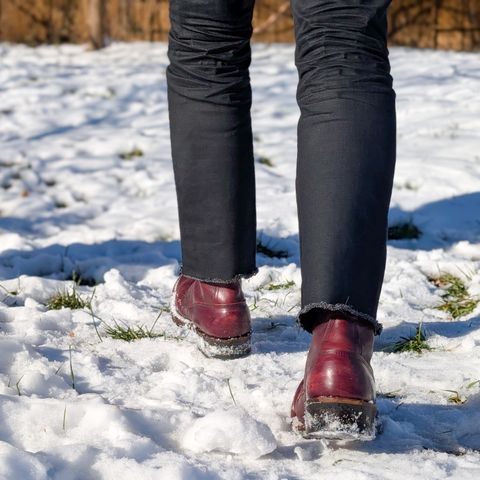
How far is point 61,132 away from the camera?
18.6 feet

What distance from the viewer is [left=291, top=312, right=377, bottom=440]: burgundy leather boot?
1538mm

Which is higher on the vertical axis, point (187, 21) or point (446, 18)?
point (187, 21)

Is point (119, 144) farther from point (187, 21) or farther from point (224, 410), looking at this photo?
point (224, 410)

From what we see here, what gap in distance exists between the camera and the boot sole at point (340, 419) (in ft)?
5.02

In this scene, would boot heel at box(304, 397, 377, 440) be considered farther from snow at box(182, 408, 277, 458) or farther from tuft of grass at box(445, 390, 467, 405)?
tuft of grass at box(445, 390, 467, 405)

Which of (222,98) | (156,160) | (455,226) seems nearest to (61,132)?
(156,160)

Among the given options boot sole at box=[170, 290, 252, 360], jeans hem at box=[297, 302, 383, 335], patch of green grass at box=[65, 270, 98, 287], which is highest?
jeans hem at box=[297, 302, 383, 335]

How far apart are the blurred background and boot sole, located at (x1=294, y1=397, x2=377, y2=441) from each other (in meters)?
8.11

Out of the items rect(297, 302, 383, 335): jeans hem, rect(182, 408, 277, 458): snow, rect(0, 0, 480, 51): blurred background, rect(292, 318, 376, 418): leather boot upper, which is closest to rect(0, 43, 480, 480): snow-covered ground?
rect(182, 408, 277, 458): snow

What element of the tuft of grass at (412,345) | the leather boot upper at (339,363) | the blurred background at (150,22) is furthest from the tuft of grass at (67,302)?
the blurred background at (150,22)

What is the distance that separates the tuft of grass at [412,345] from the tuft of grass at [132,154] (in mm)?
3008

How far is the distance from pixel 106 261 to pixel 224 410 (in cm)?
170

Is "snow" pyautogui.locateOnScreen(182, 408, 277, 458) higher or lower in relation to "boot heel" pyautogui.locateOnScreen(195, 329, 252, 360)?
higher

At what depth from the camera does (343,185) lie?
1623 millimetres
